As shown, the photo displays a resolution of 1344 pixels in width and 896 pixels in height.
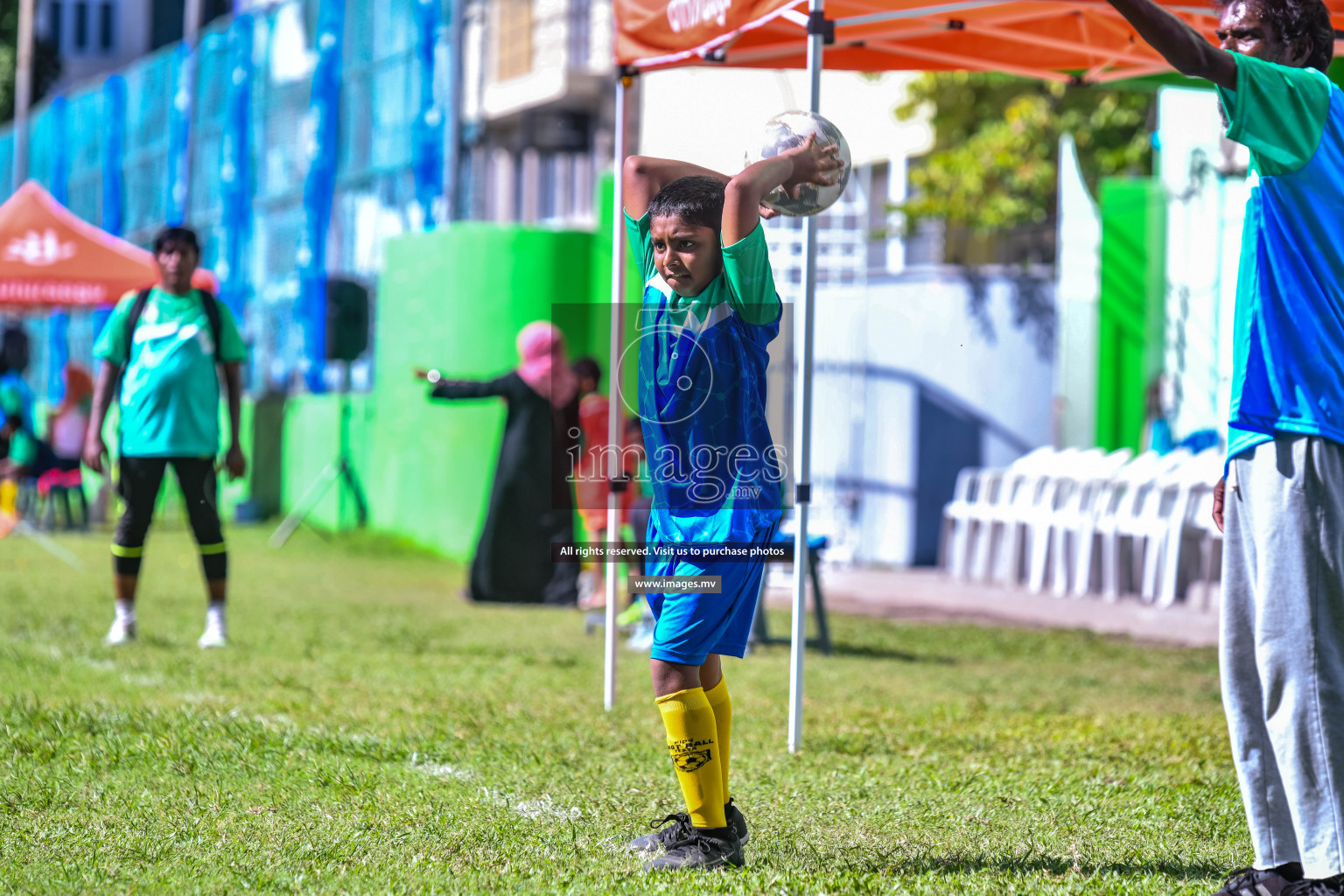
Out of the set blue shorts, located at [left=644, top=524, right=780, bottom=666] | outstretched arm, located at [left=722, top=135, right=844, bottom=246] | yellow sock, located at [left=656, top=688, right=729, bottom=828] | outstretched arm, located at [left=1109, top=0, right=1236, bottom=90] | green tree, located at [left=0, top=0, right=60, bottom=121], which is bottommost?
yellow sock, located at [left=656, top=688, right=729, bottom=828]

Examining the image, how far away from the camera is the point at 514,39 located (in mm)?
22578

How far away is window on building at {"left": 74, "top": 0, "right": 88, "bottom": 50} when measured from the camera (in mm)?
47250

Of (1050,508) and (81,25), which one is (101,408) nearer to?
(1050,508)

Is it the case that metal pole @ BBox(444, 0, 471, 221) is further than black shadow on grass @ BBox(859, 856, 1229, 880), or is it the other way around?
metal pole @ BBox(444, 0, 471, 221)

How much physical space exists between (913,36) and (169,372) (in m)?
3.94

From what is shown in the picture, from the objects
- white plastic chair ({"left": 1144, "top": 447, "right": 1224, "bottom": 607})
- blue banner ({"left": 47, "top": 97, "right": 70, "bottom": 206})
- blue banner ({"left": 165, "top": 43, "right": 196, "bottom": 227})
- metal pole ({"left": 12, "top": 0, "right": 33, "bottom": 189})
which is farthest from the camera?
blue banner ({"left": 47, "top": 97, "right": 70, "bottom": 206})

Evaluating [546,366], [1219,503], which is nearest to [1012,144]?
[546,366]

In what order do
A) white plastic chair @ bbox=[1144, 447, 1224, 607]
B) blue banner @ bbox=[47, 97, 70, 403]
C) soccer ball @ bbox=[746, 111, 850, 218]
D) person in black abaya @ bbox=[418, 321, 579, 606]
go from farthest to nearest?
1. blue banner @ bbox=[47, 97, 70, 403]
2. white plastic chair @ bbox=[1144, 447, 1224, 607]
3. person in black abaya @ bbox=[418, 321, 579, 606]
4. soccer ball @ bbox=[746, 111, 850, 218]

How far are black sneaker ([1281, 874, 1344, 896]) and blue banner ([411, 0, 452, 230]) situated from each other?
14.0m

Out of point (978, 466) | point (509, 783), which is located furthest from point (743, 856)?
point (978, 466)

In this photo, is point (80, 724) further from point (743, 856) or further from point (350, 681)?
point (743, 856)

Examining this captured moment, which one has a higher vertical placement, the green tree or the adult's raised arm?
the green tree

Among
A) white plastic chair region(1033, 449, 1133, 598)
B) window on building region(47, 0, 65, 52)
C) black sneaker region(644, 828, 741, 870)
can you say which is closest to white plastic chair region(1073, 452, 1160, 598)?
white plastic chair region(1033, 449, 1133, 598)

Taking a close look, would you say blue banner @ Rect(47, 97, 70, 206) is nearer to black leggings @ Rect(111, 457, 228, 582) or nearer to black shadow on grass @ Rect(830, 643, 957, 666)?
black leggings @ Rect(111, 457, 228, 582)
